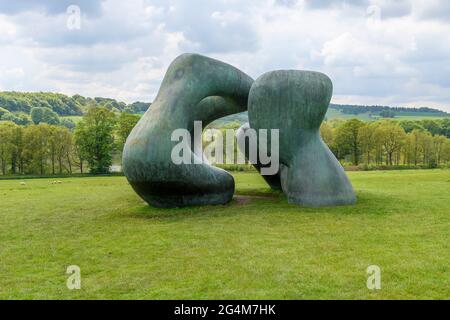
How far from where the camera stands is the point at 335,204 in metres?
14.9

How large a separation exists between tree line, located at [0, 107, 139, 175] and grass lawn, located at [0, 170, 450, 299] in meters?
30.9

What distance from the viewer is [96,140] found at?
46969 millimetres

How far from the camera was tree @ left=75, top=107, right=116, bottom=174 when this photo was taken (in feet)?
153

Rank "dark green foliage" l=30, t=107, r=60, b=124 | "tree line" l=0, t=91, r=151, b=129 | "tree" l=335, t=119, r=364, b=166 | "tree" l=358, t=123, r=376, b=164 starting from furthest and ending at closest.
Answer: "tree line" l=0, t=91, r=151, b=129 → "dark green foliage" l=30, t=107, r=60, b=124 → "tree" l=335, t=119, r=364, b=166 → "tree" l=358, t=123, r=376, b=164

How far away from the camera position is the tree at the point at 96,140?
153ft

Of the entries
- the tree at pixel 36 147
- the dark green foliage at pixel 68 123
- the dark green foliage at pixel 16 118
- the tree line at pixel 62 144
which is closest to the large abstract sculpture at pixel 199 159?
the tree line at pixel 62 144

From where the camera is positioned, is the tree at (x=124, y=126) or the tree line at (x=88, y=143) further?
the tree at (x=124, y=126)

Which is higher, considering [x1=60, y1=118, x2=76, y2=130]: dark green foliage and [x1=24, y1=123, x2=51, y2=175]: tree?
[x1=60, y1=118, x2=76, y2=130]: dark green foliage

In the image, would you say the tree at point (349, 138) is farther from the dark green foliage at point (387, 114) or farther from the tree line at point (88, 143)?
the dark green foliage at point (387, 114)

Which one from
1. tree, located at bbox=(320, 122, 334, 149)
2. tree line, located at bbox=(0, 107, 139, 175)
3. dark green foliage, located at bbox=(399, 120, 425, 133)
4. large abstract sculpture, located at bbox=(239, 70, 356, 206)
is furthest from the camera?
dark green foliage, located at bbox=(399, 120, 425, 133)

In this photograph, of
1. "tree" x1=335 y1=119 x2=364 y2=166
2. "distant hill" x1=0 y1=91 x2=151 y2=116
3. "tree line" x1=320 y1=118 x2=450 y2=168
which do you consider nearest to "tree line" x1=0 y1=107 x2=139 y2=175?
"tree" x1=335 y1=119 x2=364 y2=166

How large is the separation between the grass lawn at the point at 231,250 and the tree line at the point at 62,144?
30929 mm

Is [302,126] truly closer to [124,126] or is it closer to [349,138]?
[124,126]

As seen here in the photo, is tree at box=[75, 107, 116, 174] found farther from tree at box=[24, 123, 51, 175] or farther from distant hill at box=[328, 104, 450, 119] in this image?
distant hill at box=[328, 104, 450, 119]
